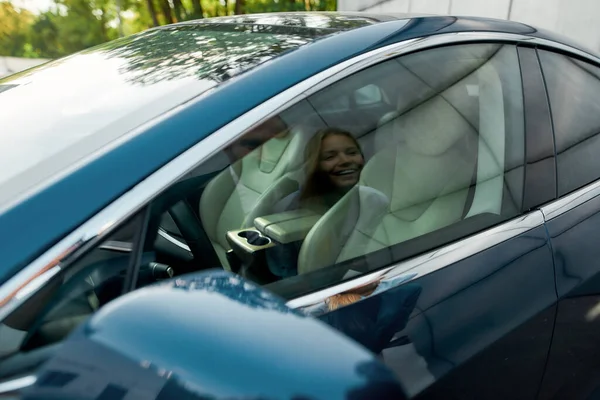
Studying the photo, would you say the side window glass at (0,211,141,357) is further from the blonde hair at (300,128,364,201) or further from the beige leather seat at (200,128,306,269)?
the blonde hair at (300,128,364,201)

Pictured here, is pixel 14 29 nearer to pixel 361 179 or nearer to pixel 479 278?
pixel 361 179

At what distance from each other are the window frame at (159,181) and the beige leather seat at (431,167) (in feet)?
0.84

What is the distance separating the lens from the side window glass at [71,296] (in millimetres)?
976

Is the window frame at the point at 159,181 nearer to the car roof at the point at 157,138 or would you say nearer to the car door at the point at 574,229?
the car roof at the point at 157,138

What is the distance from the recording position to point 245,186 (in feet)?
4.80

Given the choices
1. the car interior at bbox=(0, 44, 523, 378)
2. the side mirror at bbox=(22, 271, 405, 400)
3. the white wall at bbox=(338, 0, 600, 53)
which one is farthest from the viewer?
Answer: the white wall at bbox=(338, 0, 600, 53)

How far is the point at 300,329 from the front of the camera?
780mm

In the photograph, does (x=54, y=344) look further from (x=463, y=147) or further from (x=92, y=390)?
(x=463, y=147)

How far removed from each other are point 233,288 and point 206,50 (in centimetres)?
102

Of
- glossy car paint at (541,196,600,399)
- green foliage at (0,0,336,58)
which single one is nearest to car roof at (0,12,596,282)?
glossy car paint at (541,196,600,399)

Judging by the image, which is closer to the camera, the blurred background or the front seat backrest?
the front seat backrest

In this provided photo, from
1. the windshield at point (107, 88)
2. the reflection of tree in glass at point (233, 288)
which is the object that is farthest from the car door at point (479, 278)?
the windshield at point (107, 88)

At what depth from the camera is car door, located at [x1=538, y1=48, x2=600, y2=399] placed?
1690 mm

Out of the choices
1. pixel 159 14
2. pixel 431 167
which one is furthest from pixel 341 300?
pixel 159 14
